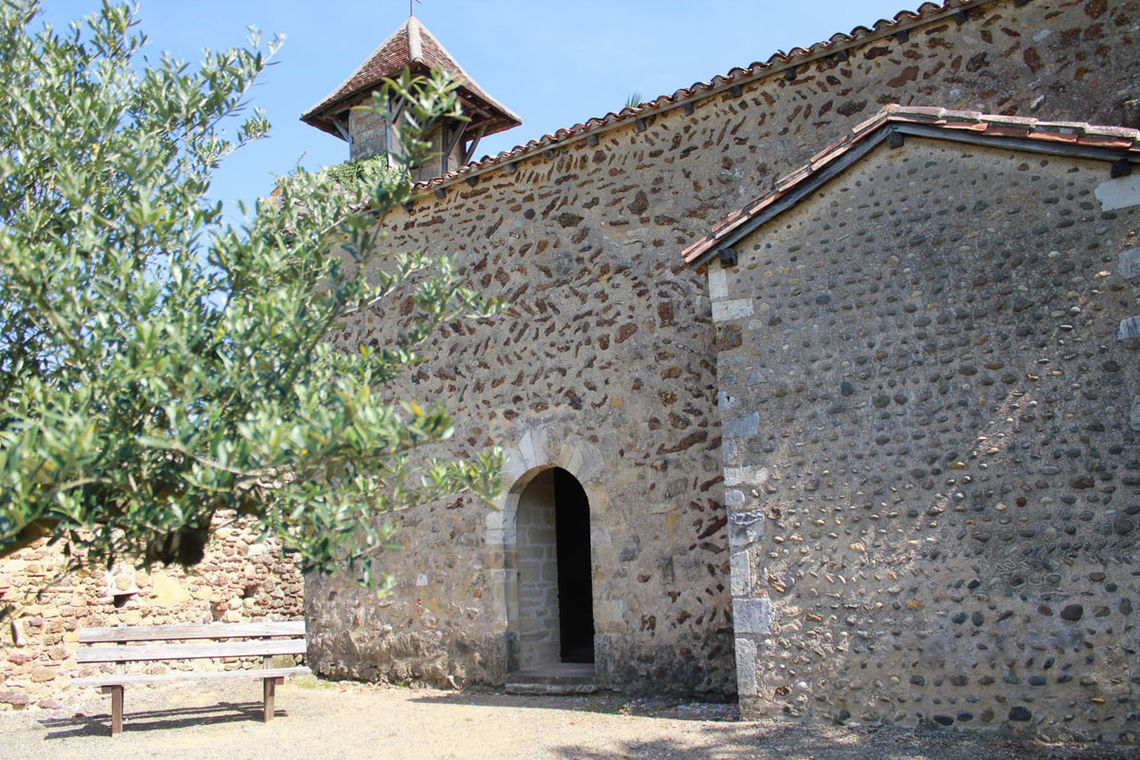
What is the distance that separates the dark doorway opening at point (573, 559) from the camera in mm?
10867

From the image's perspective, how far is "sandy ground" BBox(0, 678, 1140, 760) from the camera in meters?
5.40

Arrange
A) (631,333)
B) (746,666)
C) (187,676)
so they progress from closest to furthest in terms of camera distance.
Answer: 1. (746,666)
2. (187,676)
3. (631,333)

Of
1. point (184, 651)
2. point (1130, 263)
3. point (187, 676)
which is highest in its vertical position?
point (1130, 263)

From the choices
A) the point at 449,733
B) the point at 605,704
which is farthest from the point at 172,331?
the point at 605,704

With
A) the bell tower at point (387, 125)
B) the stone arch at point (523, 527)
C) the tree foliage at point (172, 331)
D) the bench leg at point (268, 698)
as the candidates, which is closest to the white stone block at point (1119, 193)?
the tree foliage at point (172, 331)

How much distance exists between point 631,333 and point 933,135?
121 inches

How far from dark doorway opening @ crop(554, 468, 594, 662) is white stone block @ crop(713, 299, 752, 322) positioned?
14.4ft

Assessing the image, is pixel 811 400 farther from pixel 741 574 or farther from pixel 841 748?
pixel 841 748

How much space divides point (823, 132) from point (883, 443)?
2.90 m

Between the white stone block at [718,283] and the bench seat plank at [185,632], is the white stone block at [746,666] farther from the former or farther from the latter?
the bench seat plank at [185,632]

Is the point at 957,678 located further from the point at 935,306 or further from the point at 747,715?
the point at 935,306

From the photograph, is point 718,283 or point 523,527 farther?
point 523,527

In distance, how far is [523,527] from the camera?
8.95 metres

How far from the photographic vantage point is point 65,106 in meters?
3.55
